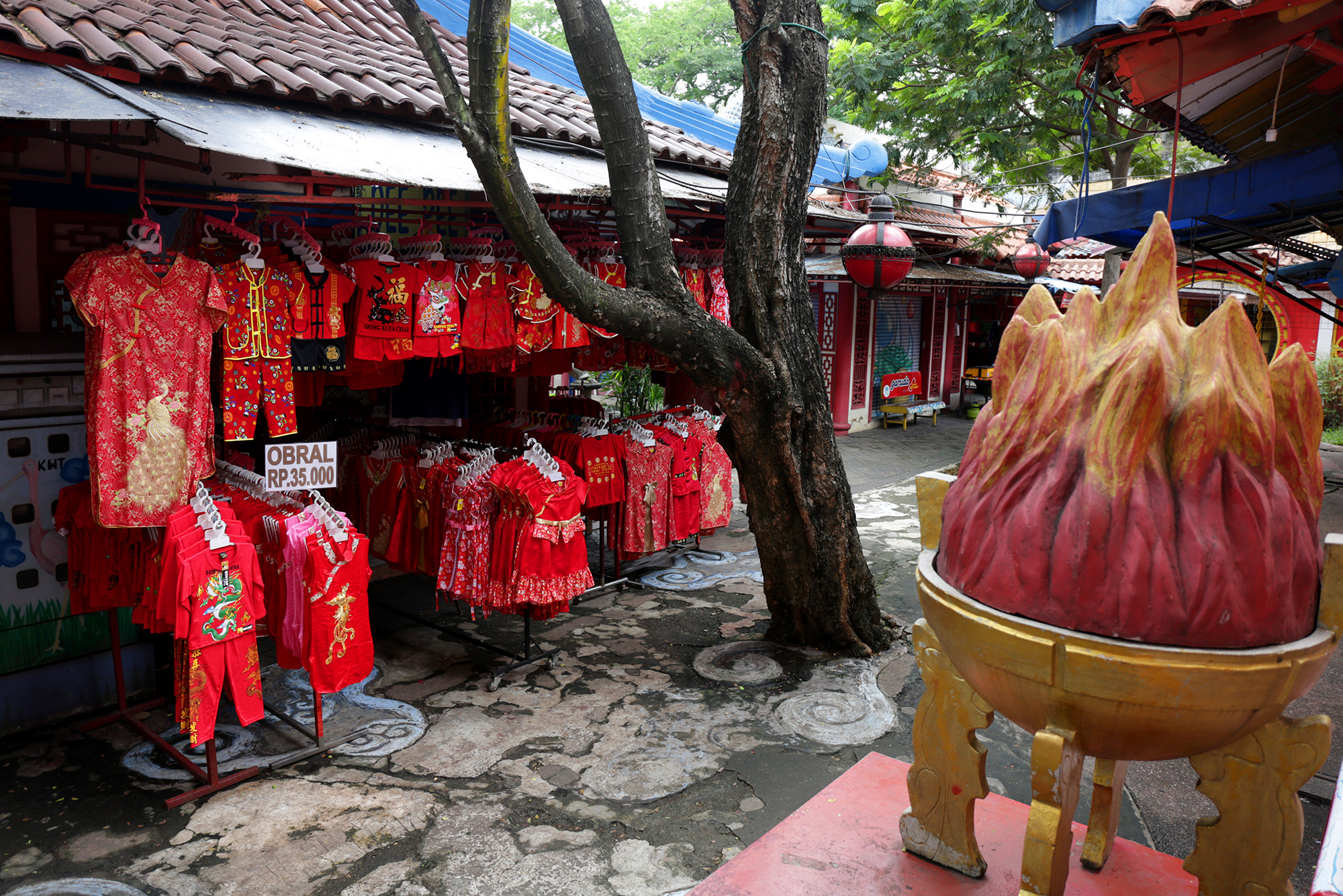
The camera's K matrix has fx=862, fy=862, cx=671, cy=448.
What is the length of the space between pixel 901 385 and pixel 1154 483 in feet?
55.3

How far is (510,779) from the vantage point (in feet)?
15.2

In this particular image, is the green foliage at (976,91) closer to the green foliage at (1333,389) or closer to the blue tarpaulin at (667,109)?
the blue tarpaulin at (667,109)

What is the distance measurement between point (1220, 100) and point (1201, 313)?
20.5 meters

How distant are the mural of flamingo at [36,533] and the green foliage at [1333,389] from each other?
20.3m

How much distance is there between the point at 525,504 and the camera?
5.55 m

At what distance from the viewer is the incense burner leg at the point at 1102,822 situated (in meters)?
2.65

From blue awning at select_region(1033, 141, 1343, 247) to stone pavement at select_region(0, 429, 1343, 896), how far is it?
150 inches

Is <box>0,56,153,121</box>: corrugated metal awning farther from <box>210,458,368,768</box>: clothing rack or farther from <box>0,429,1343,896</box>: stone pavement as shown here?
<box>0,429,1343,896</box>: stone pavement

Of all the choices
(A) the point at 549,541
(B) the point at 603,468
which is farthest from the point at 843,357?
(A) the point at 549,541

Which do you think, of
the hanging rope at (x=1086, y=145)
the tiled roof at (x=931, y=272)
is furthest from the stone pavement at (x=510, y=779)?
the tiled roof at (x=931, y=272)

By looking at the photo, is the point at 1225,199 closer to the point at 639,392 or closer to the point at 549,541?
the point at 549,541

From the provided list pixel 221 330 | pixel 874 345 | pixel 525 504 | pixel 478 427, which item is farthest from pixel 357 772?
pixel 874 345

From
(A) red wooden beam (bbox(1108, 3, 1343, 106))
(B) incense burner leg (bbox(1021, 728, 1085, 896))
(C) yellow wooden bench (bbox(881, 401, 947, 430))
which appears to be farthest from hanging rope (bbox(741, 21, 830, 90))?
(C) yellow wooden bench (bbox(881, 401, 947, 430))

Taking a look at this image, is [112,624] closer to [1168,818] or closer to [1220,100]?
[1168,818]
